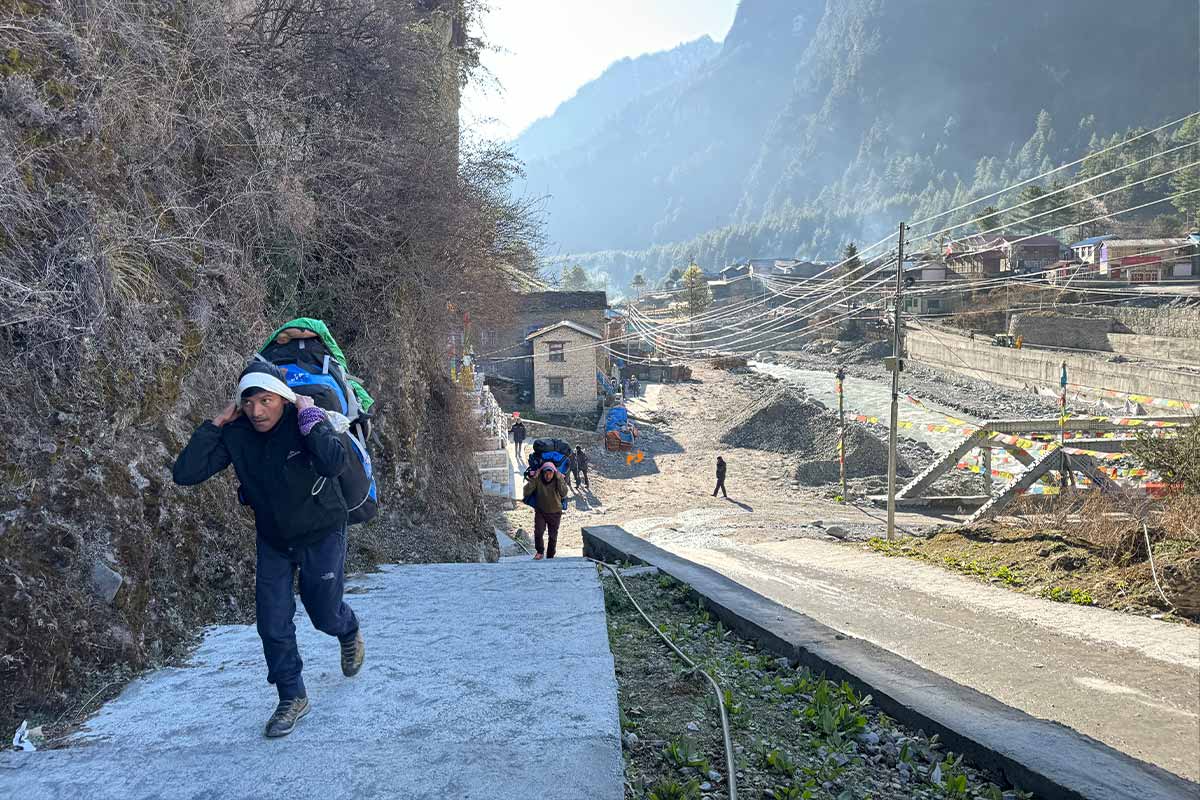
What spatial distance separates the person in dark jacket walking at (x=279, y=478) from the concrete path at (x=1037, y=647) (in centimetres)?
523

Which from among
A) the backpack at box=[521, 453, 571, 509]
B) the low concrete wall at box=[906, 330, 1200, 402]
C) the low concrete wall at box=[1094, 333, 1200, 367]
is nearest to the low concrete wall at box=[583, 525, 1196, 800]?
the backpack at box=[521, 453, 571, 509]

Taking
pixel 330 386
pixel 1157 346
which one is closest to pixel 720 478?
pixel 330 386

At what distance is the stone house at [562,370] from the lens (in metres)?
42.8

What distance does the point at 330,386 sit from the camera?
3.82m

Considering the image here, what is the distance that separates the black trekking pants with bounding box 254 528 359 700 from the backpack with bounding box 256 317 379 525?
0.21 metres

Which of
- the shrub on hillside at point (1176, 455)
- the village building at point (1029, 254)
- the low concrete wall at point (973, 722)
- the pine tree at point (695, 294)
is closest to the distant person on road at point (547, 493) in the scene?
the low concrete wall at point (973, 722)

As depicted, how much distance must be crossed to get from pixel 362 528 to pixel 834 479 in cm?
2472

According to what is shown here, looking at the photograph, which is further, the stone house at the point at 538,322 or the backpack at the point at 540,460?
the stone house at the point at 538,322

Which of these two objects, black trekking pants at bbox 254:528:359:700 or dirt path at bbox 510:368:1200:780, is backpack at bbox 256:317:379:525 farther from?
dirt path at bbox 510:368:1200:780

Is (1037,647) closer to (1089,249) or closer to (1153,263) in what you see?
(1153,263)

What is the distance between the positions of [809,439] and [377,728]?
108ft

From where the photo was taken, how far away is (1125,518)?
11070 millimetres

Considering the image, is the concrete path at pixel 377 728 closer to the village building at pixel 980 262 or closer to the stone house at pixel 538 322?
the stone house at pixel 538 322

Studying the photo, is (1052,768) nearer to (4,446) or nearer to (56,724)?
(56,724)
